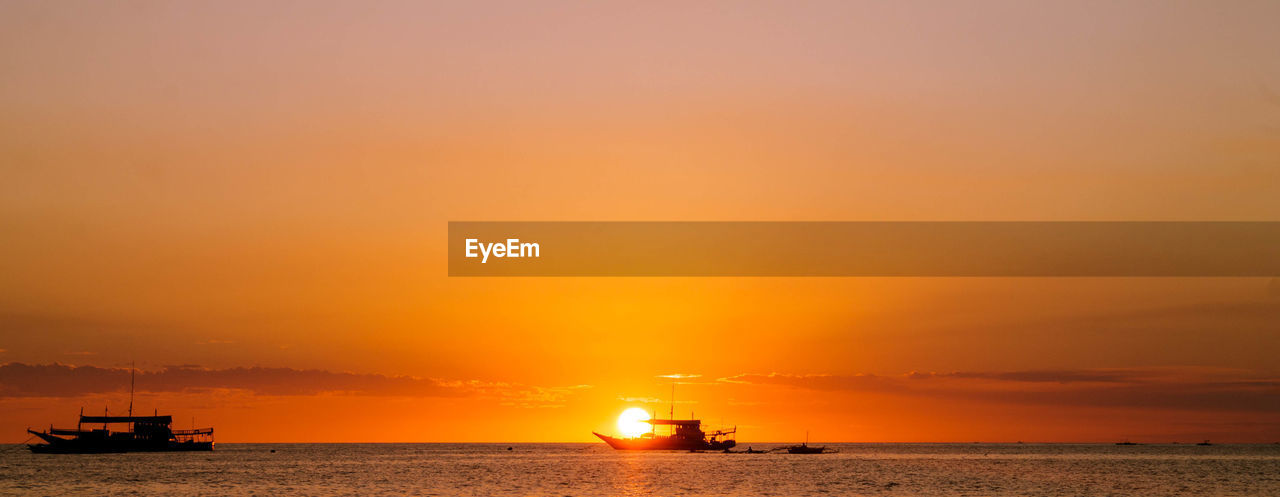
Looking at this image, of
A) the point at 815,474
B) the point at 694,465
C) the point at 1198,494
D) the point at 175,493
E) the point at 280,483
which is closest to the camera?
the point at 175,493

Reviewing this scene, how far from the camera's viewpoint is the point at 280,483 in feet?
469

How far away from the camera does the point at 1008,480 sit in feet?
513

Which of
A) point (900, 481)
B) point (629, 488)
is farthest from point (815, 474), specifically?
point (629, 488)

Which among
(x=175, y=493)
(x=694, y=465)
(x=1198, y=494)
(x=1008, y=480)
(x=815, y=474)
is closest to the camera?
(x=175, y=493)

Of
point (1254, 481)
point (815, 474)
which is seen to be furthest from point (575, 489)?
point (1254, 481)

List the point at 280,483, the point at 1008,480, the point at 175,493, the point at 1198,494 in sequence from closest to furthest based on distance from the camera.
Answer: the point at 175,493
the point at 1198,494
the point at 280,483
the point at 1008,480

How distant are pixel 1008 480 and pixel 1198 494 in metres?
30.5

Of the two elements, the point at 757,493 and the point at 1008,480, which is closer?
the point at 757,493

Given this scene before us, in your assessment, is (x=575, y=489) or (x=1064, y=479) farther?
(x=1064, y=479)

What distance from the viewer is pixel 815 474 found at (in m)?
168

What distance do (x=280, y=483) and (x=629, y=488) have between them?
147ft

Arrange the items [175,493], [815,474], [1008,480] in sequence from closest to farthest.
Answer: [175,493] < [1008,480] < [815,474]

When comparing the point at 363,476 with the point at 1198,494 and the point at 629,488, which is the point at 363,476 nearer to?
the point at 629,488

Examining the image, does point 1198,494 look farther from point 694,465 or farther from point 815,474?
point 694,465
